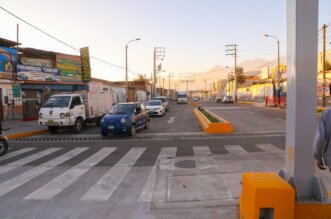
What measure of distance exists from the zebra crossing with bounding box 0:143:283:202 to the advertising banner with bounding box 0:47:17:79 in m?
12.7

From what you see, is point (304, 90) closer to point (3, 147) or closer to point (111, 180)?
point (111, 180)

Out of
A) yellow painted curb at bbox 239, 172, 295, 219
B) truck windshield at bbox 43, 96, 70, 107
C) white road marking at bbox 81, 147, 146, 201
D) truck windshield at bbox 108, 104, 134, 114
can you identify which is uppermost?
truck windshield at bbox 43, 96, 70, 107

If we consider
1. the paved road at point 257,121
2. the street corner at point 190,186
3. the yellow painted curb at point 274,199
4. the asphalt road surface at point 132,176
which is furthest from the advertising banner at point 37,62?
the yellow painted curb at point 274,199

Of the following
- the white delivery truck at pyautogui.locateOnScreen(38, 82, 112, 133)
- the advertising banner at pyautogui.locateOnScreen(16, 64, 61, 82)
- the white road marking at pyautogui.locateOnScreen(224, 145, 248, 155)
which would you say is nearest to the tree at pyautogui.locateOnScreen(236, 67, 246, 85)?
the advertising banner at pyautogui.locateOnScreen(16, 64, 61, 82)

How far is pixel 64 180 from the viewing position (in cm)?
762

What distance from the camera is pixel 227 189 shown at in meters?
6.45

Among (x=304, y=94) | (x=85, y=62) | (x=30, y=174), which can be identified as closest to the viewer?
(x=304, y=94)

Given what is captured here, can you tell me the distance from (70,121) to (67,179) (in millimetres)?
9677

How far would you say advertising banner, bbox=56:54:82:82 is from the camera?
30438mm

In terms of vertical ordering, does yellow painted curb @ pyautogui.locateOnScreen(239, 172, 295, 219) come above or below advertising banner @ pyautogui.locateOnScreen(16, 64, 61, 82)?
below

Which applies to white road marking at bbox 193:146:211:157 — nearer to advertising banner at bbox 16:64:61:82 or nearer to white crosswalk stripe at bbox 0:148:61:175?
white crosswalk stripe at bbox 0:148:61:175

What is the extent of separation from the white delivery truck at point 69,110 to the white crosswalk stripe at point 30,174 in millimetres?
6121

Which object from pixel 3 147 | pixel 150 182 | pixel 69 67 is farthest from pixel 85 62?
pixel 150 182

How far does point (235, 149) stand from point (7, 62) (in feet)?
63.6
